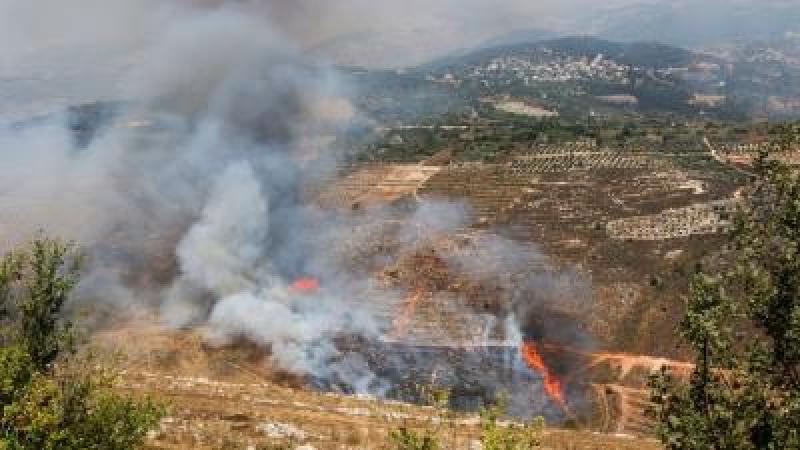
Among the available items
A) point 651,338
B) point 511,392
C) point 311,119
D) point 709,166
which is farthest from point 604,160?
point 511,392

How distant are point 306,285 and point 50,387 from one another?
213 ft

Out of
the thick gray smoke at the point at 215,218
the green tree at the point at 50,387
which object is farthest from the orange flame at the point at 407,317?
the green tree at the point at 50,387

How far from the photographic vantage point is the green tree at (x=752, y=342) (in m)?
25.7

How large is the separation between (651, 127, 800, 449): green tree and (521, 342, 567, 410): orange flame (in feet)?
149

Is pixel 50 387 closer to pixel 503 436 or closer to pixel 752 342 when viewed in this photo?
pixel 503 436

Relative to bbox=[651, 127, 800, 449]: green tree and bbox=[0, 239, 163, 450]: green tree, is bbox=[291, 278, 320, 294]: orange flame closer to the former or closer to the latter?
bbox=[0, 239, 163, 450]: green tree

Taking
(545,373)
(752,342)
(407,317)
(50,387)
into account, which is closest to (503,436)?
(752,342)

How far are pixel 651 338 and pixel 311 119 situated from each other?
119m

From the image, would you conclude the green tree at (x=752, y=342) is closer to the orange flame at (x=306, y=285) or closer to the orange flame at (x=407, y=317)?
the orange flame at (x=407, y=317)

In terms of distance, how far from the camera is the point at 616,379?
250 ft

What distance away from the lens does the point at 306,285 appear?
94500 millimetres

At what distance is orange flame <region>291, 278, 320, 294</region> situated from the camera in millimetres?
92188

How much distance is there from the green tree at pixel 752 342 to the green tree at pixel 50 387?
66.8 ft

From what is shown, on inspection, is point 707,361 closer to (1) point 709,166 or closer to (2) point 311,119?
(1) point 709,166
